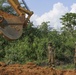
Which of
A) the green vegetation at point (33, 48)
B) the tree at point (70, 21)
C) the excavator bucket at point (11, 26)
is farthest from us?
the tree at point (70, 21)

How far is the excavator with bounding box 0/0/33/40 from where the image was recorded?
10.0 metres

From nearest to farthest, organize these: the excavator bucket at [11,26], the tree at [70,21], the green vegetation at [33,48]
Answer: the excavator bucket at [11,26] → the green vegetation at [33,48] → the tree at [70,21]

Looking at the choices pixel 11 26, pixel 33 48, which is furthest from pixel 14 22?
pixel 33 48

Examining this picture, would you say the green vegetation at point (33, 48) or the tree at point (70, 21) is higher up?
the tree at point (70, 21)

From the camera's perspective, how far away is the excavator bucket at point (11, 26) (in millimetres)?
9961

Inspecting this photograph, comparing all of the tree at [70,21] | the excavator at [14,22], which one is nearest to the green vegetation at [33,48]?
the tree at [70,21]

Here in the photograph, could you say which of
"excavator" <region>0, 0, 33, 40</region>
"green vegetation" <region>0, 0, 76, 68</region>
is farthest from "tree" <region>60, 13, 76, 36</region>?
"excavator" <region>0, 0, 33, 40</region>

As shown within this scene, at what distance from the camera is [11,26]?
33.8ft

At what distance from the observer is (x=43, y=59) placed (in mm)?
23625

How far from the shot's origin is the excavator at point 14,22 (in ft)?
32.8

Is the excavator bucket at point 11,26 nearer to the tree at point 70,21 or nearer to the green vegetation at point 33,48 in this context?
the green vegetation at point 33,48

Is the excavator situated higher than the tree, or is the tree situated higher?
the tree

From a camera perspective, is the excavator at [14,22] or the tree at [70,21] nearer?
the excavator at [14,22]

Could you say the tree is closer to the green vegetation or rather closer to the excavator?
the green vegetation
